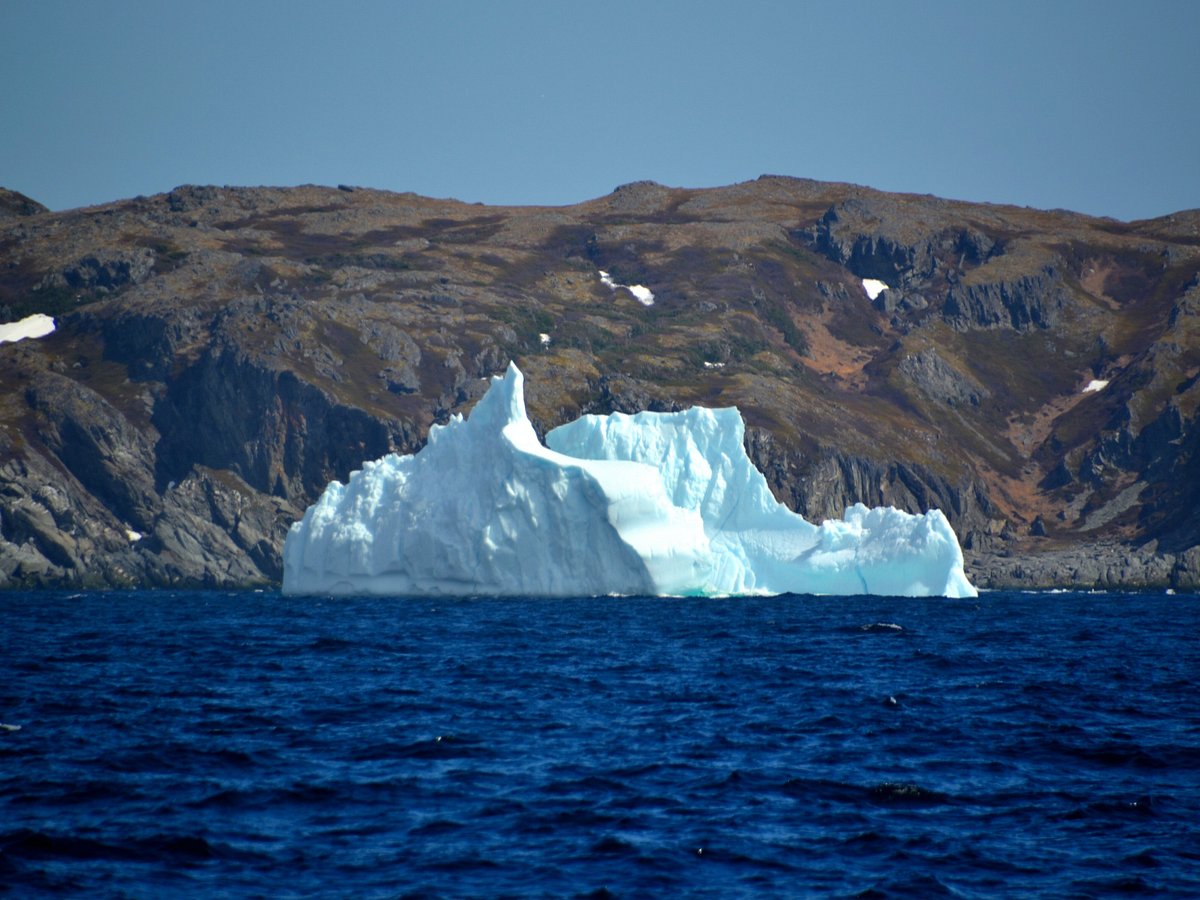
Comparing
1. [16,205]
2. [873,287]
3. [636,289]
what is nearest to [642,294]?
[636,289]

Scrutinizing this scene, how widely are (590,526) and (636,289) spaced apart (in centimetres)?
10599

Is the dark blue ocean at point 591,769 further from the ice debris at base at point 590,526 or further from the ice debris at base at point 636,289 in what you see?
the ice debris at base at point 636,289

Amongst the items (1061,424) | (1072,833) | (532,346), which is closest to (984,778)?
(1072,833)

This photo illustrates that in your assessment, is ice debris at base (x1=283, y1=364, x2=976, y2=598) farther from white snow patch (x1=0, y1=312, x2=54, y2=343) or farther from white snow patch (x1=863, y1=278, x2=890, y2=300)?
white snow patch (x1=863, y1=278, x2=890, y2=300)

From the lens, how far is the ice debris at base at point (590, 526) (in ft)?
194

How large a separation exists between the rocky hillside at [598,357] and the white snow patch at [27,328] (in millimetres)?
1369

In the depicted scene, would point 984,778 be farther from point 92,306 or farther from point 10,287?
point 10,287

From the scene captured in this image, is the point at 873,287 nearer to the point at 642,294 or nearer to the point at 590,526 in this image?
the point at 642,294

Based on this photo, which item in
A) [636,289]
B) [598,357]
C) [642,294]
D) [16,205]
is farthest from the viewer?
[16,205]

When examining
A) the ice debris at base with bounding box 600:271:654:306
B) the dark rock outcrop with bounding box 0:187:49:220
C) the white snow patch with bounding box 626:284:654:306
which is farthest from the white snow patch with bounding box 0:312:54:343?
the white snow patch with bounding box 626:284:654:306

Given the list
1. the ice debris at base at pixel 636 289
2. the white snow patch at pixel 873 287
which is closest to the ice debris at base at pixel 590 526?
the ice debris at base at pixel 636 289

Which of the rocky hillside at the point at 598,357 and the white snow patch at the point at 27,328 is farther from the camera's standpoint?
the white snow patch at the point at 27,328

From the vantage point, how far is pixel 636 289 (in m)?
163

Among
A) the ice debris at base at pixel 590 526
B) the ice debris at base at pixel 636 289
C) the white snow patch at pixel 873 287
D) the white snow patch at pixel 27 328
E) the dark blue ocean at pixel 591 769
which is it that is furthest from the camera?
the white snow patch at pixel 873 287
